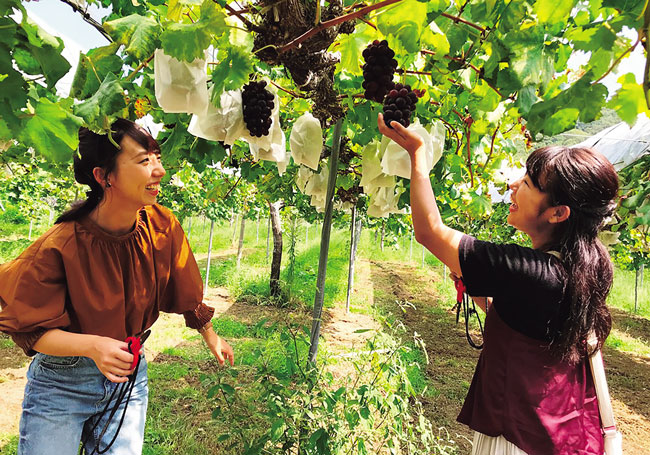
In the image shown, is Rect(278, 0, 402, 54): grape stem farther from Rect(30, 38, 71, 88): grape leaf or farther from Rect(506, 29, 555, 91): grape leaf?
Rect(30, 38, 71, 88): grape leaf

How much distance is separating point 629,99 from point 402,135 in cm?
54

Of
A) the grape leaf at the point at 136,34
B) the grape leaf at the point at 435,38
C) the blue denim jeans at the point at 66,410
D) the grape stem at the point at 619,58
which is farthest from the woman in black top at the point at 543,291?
the blue denim jeans at the point at 66,410

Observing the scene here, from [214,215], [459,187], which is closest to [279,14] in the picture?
[459,187]

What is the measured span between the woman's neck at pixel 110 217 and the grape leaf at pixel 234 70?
24.8 inches

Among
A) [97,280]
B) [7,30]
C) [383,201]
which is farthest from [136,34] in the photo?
[383,201]

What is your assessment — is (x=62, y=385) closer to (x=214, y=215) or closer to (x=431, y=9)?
(x=431, y=9)

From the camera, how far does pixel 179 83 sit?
3.23 feet

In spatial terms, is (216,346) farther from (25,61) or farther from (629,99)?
(629,99)

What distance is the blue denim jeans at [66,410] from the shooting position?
4.01ft

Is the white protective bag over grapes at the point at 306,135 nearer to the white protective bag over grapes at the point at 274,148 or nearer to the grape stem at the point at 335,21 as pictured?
the white protective bag over grapes at the point at 274,148

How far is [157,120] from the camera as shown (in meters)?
1.83

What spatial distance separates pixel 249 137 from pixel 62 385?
3.21ft

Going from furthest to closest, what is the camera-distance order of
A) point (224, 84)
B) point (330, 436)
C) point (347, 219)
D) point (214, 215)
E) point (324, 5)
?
point (347, 219) < point (214, 215) < point (330, 436) < point (324, 5) < point (224, 84)

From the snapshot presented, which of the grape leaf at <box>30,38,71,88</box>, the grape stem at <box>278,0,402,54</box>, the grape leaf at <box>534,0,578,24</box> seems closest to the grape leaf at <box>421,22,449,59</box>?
the grape stem at <box>278,0,402,54</box>
